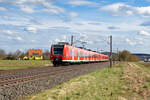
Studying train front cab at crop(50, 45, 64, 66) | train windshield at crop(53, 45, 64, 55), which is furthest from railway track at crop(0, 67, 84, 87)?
train windshield at crop(53, 45, 64, 55)

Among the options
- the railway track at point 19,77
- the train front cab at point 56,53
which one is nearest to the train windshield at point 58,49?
the train front cab at point 56,53

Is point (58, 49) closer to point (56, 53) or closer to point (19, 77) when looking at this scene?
point (56, 53)

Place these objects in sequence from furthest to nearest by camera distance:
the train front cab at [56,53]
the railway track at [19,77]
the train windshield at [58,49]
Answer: the train windshield at [58,49] → the train front cab at [56,53] → the railway track at [19,77]

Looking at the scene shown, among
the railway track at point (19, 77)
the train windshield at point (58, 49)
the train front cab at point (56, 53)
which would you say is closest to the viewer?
the railway track at point (19, 77)

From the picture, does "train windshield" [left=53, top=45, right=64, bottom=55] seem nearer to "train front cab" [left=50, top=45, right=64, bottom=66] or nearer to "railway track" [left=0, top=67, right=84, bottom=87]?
"train front cab" [left=50, top=45, right=64, bottom=66]

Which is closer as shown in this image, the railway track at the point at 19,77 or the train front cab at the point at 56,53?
the railway track at the point at 19,77

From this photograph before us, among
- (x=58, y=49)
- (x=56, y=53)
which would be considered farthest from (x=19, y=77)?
(x=58, y=49)

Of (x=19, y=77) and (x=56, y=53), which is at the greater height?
(x=56, y=53)

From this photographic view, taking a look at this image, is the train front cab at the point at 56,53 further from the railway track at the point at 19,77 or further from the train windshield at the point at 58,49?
the railway track at the point at 19,77

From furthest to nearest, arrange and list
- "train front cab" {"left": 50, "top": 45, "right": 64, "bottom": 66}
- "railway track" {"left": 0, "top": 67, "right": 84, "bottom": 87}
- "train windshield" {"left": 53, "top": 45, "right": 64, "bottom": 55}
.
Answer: "train windshield" {"left": 53, "top": 45, "right": 64, "bottom": 55}, "train front cab" {"left": 50, "top": 45, "right": 64, "bottom": 66}, "railway track" {"left": 0, "top": 67, "right": 84, "bottom": 87}

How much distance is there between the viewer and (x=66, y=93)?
10.4 meters

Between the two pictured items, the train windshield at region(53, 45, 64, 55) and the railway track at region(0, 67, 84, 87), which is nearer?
the railway track at region(0, 67, 84, 87)

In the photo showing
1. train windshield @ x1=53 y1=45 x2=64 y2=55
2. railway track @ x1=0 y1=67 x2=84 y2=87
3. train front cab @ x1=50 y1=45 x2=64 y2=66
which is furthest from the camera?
train windshield @ x1=53 y1=45 x2=64 y2=55

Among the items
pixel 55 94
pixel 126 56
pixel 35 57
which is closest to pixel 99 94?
pixel 55 94
